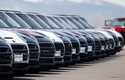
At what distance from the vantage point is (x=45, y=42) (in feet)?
44.6

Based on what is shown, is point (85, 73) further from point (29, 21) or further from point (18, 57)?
point (18, 57)

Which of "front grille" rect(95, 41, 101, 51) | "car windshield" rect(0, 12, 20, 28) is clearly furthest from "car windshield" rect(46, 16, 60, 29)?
"car windshield" rect(0, 12, 20, 28)

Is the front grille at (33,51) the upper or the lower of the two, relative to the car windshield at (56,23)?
lower

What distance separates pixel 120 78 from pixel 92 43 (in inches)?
184

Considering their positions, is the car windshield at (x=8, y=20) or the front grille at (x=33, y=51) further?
the car windshield at (x=8, y=20)

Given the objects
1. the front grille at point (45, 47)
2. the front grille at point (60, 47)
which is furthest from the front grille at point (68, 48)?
the front grille at point (45, 47)

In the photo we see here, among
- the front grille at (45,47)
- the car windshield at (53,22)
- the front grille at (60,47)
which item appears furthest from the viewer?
the car windshield at (53,22)

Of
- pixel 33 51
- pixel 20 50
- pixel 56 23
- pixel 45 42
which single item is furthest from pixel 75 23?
pixel 20 50

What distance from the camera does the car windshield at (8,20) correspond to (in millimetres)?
14000

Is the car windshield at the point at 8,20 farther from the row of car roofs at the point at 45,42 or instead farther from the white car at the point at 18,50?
the white car at the point at 18,50

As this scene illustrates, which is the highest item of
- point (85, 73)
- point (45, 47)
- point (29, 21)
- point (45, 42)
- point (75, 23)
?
point (29, 21)

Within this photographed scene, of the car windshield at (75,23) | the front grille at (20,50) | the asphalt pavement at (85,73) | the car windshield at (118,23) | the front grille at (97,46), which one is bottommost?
the asphalt pavement at (85,73)

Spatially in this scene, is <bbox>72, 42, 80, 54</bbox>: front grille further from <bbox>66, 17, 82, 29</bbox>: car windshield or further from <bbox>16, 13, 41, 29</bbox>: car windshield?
<bbox>66, 17, 82, 29</bbox>: car windshield

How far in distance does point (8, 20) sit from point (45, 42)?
3.80 feet
